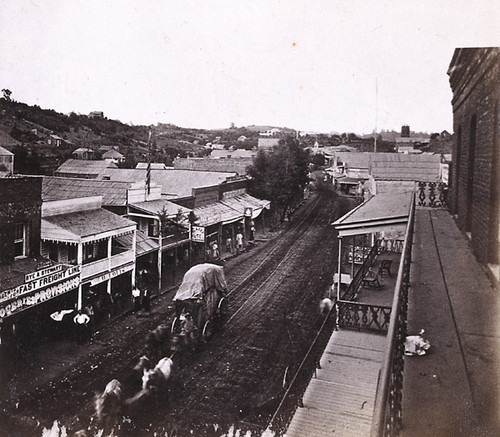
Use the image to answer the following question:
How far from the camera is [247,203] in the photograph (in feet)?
117

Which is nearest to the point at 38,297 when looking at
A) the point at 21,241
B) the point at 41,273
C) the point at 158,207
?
the point at 41,273

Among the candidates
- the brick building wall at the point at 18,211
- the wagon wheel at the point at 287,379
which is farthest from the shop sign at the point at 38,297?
the wagon wheel at the point at 287,379

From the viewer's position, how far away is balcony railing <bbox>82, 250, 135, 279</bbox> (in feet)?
55.9

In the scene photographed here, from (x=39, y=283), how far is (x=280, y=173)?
26.9 meters

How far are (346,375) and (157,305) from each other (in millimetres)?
11649

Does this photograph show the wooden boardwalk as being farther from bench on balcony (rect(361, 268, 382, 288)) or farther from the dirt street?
bench on balcony (rect(361, 268, 382, 288))

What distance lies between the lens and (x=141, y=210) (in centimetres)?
2303

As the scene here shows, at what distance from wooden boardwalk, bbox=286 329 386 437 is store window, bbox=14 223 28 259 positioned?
33.8 feet

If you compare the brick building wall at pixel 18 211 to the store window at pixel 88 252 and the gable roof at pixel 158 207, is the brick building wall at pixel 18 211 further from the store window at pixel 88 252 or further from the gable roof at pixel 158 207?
the gable roof at pixel 158 207

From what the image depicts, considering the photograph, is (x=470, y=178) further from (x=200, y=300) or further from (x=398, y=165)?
(x=398, y=165)

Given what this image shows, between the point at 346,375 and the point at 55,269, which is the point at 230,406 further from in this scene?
the point at 55,269

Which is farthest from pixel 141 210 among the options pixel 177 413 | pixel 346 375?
pixel 346 375

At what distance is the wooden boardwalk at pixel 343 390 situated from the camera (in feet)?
26.8

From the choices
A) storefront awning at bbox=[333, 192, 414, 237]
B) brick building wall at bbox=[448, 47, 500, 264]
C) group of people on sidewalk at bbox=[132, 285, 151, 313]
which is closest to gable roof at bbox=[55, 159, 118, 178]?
group of people on sidewalk at bbox=[132, 285, 151, 313]
